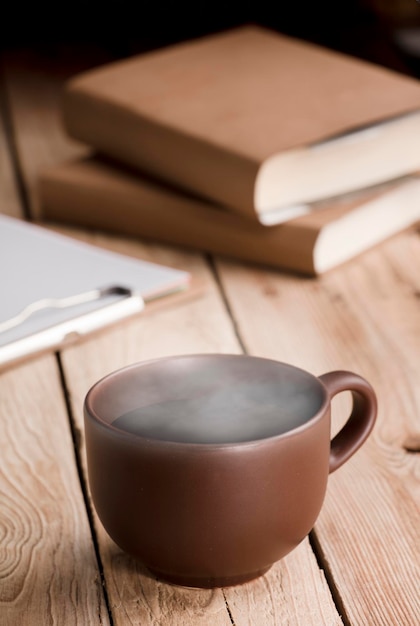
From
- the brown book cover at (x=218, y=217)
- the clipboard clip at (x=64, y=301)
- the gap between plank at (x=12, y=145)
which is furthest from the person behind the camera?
the gap between plank at (x=12, y=145)

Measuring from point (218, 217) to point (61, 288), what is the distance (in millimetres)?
201

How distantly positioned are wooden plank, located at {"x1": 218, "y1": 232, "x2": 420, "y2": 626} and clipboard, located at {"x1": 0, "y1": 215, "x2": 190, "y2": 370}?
0.28 feet

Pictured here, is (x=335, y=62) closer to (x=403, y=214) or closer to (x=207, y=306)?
(x=403, y=214)

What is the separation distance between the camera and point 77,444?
664 millimetres

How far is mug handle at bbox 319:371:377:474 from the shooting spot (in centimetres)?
51

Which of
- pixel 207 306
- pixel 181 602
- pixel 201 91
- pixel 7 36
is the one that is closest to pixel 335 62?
pixel 201 91

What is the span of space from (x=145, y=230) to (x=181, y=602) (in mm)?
574

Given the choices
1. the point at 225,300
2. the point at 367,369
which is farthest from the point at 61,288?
the point at 367,369

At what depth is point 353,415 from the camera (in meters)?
0.54

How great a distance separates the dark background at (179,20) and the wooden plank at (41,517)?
3.48 ft

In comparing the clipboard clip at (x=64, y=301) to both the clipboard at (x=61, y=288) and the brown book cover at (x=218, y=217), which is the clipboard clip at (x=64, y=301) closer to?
the clipboard at (x=61, y=288)

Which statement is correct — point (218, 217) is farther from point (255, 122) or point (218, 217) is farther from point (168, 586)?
point (168, 586)

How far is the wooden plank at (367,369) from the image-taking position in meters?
0.53

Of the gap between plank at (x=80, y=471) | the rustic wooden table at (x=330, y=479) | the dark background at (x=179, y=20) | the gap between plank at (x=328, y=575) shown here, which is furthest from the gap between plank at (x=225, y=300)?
the dark background at (x=179, y=20)
